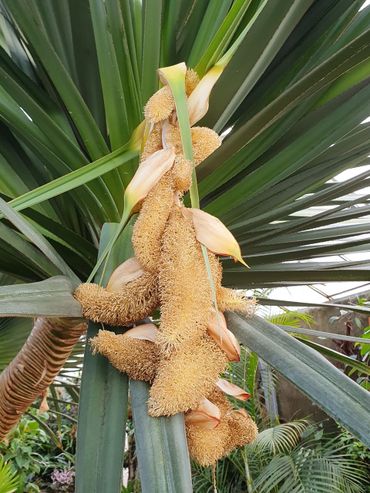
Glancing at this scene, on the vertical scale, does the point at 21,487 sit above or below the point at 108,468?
above

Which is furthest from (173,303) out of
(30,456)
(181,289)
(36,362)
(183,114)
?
(30,456)

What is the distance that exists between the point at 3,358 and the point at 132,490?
2376mm

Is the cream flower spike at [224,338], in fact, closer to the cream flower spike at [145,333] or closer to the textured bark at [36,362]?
the cream flower spike at [145,333]

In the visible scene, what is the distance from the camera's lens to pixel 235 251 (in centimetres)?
33

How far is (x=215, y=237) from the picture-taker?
0.33 m

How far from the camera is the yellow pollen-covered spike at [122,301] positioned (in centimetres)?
35

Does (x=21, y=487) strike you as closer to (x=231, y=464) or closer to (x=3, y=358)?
(x=231, y=464)

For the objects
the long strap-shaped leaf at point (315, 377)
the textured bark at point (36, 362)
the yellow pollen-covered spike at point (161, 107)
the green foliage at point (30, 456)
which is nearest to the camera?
the long strap-shaped leaf at point (315, 377)

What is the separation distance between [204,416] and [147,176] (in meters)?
0.16

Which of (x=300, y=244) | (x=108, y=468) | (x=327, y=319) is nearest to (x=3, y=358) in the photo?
(x=300, y=244)

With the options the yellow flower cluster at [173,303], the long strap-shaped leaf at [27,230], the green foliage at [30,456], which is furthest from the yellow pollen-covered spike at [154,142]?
the green foliage at [30,456]

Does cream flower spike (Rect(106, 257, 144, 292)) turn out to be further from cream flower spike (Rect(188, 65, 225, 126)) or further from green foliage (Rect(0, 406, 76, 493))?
green foliage (Rect(0, 406, 76, 493))

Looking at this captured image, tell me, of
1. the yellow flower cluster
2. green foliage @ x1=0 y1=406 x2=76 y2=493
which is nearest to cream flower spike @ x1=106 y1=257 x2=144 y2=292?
the yellow flower cluster

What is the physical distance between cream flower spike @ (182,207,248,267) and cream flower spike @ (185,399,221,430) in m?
0.09
